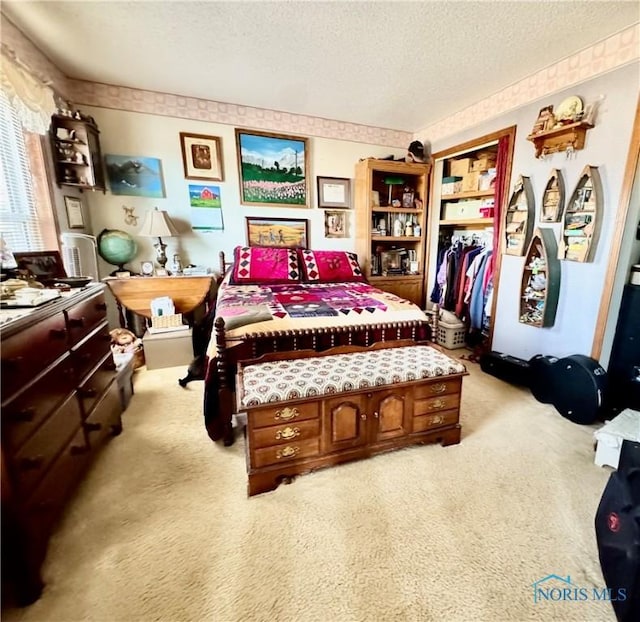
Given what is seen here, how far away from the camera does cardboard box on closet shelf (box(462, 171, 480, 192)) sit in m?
3.21

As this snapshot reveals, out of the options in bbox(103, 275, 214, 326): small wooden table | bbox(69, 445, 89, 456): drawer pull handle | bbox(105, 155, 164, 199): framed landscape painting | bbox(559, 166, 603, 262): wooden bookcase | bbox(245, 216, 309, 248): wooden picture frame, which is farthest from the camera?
bbox(245, 216, 309, 248): wooden picture frame

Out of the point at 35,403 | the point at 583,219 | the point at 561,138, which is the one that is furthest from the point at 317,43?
the point at 35,403

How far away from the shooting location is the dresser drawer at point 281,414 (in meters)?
1.43

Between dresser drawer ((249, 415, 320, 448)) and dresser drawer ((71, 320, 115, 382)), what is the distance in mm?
874

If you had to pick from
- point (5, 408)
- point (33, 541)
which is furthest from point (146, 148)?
point (33, 541)

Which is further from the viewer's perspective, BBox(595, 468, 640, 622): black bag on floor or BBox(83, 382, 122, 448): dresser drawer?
BBox(83, 382, 122, 448): dresser drawer

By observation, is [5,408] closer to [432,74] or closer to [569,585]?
[569,585]

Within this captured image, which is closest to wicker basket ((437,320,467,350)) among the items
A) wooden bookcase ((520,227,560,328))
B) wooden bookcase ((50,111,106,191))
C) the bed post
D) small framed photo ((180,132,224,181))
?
wooden bookcase ((520,227,560,328))

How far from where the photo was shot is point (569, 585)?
1.08m

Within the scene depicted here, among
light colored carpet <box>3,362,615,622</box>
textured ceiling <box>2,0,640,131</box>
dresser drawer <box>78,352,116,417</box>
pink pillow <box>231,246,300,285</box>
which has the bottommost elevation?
light colored carpet <box>3,362,615,622</box>

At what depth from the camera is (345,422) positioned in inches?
62.5

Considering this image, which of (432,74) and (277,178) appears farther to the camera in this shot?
(277,178)

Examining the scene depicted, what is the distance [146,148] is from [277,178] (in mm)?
1291

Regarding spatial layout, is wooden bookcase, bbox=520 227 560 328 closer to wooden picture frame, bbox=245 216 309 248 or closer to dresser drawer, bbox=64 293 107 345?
wooden picture frame, bbox=245 216 309 248
